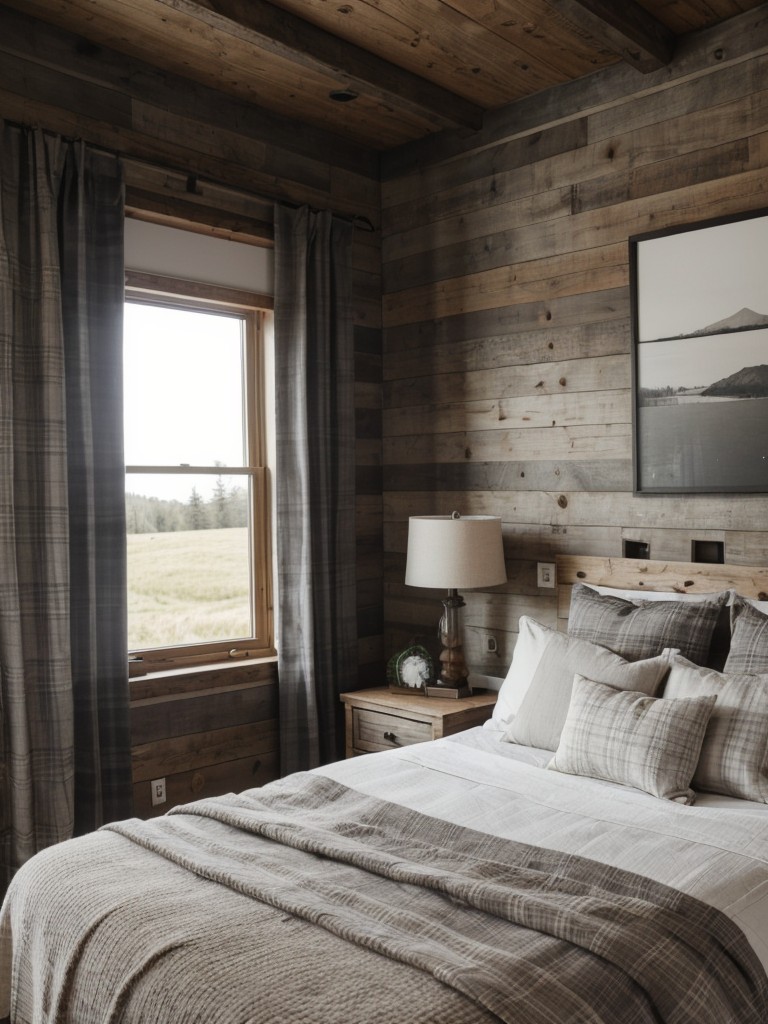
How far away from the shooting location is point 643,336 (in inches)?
128

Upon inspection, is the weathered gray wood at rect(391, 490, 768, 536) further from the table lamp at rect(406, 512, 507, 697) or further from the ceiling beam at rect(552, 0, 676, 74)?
the ceiling beam at rect(552, 0, 676, 74)

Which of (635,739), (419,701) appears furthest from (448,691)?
(635,739)

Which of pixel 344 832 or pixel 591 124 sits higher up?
pixel 591 124

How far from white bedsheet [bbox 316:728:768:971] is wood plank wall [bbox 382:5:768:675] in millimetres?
984

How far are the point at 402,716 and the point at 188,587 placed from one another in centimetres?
97

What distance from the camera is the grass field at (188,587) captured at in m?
3.44

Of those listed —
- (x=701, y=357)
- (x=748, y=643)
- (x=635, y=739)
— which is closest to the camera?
(x=635, y=739)

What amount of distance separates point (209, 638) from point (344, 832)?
1.68 meters

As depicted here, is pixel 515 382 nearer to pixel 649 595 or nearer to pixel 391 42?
pixel 649 595

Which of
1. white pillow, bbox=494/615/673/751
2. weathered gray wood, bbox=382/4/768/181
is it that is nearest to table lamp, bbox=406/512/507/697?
white pillow, bbox=494/615/673/751

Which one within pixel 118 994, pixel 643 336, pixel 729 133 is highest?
pixel 729 133

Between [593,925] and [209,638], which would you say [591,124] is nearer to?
[209,638]

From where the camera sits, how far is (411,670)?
3.69m

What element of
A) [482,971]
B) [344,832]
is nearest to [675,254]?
[344,832]
